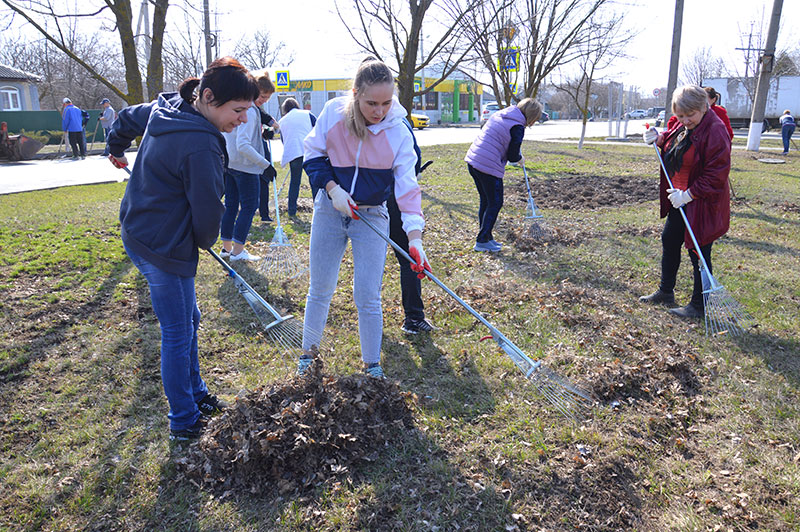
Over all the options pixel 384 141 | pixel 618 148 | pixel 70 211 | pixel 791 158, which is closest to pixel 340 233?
pixel 384 141

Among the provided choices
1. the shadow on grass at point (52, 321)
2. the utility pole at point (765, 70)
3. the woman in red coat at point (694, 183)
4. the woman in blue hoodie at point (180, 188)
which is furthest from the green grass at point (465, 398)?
the utility pole at point (765, 70)


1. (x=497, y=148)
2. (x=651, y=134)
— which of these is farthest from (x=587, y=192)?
(x=651, y=134)

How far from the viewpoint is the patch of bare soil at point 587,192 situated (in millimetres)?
9781

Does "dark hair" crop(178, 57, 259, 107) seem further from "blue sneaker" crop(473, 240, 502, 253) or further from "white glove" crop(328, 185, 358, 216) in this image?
"blue sneaker" crop(473, 240, 502, 253)

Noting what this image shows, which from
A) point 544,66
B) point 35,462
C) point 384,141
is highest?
point 544,66

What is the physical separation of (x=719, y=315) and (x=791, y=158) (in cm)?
1626

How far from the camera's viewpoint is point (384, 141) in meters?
3.15

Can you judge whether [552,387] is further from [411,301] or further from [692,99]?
[692,99]

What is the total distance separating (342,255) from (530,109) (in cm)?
401

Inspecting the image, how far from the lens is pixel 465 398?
358 centimetres

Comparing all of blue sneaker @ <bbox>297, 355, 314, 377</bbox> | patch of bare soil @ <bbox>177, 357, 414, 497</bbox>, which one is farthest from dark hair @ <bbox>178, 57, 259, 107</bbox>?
blue sneaker @ <bbox>297, 355, 314, 377</bbox>

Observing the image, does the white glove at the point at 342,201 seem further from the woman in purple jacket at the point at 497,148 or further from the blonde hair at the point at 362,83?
the woman in purple jacket at the point at 497,148

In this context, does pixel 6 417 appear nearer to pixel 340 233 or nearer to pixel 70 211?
pixel 340 233

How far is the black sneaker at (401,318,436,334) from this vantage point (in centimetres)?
452
